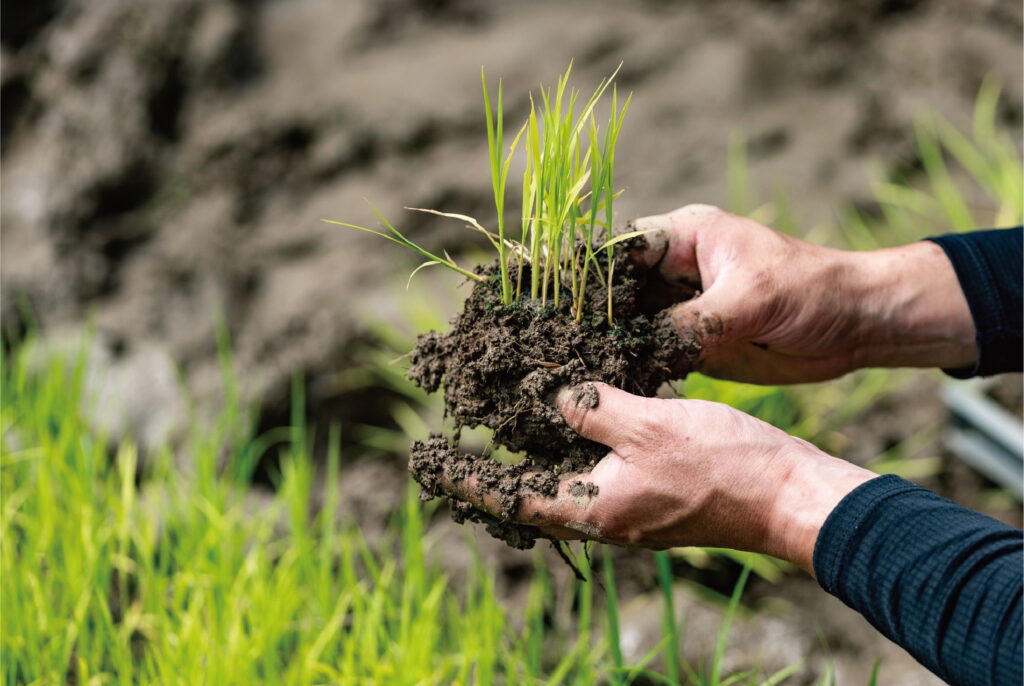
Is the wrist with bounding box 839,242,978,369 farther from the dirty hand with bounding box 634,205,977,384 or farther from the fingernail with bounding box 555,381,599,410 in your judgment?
the fingernail with bounding box 555,381,599,410

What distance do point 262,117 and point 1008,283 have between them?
2.45m

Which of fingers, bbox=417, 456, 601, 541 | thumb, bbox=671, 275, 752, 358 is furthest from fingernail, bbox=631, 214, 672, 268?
Answer: fingers, bbox=417, 456, 601, 541

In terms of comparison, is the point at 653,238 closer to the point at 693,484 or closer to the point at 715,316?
the point at 715,316

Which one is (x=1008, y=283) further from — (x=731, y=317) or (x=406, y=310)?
(x=406, y=310)

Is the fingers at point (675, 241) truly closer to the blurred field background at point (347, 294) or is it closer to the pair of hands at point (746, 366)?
the pair of hands at point (746, 366)

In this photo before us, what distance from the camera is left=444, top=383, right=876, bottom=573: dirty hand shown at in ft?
3.52

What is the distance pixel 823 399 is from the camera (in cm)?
237

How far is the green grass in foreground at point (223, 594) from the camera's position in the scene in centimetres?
161

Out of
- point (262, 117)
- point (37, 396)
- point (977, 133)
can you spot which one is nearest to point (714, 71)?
point (977, 133)

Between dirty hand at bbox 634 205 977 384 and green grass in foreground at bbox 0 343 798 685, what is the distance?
0.43 meters

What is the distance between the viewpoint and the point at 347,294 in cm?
268

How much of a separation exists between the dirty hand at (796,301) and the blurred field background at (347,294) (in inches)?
20.2

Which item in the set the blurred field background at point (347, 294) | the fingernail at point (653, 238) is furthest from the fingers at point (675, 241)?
the blurred field background at point (347, 294)

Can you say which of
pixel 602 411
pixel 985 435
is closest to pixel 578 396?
pixel 602 411
